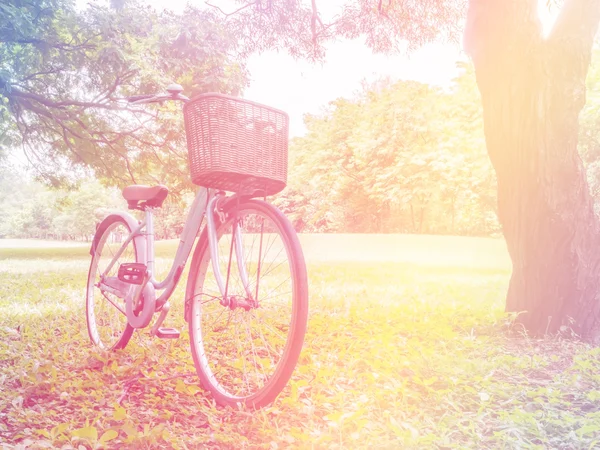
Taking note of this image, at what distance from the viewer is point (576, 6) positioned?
127 inches

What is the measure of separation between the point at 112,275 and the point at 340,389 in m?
1.38

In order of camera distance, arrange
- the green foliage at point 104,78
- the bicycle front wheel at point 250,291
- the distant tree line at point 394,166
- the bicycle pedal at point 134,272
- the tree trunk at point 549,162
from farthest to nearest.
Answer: the distant tree line at point 394,166 → the green foliage at point 104,78 → the tree trunk at point 549,162 → the bicycle pedal at point 134,272 → the bicycle front wheel at point 250,291

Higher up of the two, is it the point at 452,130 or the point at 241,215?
the point at 452,130

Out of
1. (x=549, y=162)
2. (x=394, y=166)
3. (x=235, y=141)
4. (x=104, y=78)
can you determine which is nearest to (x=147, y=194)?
(x=235, y=141)

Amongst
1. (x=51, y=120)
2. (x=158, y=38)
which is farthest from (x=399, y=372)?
(x=51, y=120)

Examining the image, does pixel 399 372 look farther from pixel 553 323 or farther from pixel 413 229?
pixel 413 229

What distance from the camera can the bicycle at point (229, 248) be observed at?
1.91m

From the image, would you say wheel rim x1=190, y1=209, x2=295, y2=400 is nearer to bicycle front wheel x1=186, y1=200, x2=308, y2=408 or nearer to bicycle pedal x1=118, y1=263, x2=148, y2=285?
bicycle front wheel x1=186, y1=200, x2=308, y2=408

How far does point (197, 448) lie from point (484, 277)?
6.26 m

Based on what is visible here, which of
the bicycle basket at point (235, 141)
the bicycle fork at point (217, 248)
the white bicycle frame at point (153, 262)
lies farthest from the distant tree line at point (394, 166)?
the bicycle basket at point (235, 141)

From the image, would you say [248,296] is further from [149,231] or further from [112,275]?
[112,275]

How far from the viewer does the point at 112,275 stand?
2918 mm

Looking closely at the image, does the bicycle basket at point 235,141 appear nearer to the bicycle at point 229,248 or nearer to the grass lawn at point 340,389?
the bicycle at point 229,248

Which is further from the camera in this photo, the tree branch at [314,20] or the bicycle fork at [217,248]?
the tree branch at [314,20]
